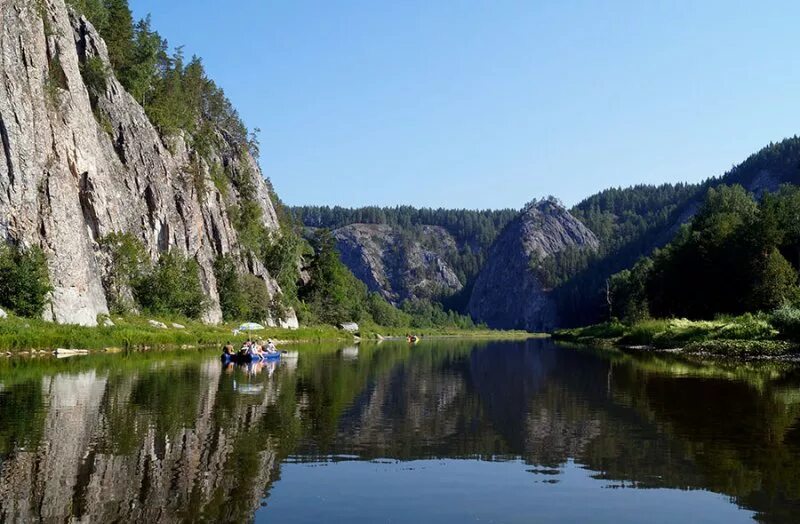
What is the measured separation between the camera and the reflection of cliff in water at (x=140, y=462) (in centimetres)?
1155

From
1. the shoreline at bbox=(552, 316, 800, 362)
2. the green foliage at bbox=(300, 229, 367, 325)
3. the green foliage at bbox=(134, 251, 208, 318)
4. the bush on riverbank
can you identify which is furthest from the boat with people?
the green foliage at bbox=(300, 229, 367, 325)

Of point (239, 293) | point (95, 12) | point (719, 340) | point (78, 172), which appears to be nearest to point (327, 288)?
point (239, 293)

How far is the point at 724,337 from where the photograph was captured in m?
58.7

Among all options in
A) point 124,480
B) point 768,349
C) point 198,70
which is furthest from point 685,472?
point 198,70

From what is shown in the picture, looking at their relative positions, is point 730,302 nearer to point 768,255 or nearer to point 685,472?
point 768,255

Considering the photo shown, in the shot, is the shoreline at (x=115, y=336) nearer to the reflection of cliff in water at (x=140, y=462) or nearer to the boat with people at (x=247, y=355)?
the boat with people at (x=247, y=355)

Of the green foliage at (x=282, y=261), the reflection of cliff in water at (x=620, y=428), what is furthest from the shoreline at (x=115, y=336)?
the green foliage at (x=282, y=261)

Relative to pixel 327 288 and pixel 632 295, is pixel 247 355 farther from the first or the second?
pixel 632 295

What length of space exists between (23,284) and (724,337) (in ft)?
171

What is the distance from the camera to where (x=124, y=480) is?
13.3m

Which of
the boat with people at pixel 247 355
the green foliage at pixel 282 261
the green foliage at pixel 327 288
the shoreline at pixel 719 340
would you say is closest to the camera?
the boat with people at pixel 247 355

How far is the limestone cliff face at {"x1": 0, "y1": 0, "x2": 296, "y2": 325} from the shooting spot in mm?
60781

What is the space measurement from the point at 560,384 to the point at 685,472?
1993 centimetres

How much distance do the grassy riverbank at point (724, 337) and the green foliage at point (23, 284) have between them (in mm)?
48901
